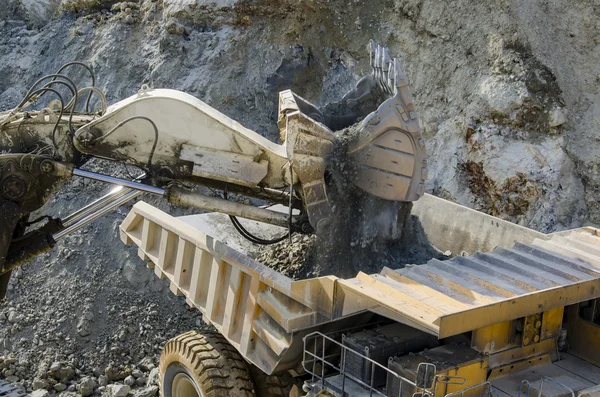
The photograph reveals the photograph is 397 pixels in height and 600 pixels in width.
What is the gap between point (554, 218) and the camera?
8.33 m

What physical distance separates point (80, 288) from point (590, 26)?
6486 millimetres

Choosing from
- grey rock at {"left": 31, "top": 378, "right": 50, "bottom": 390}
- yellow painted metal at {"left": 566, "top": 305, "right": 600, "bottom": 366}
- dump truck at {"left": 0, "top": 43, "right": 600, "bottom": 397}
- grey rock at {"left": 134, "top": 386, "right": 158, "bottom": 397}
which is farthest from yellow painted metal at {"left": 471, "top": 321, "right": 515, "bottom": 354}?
grey rock at {"left": 31, "top": 378, "right": 50, "bottom": 390}

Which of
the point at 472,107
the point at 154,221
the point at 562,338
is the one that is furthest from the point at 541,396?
the point at 472,107

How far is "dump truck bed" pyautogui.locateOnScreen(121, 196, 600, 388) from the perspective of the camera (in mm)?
4199

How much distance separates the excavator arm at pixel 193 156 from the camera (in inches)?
216

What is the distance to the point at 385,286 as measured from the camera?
14.3 ft

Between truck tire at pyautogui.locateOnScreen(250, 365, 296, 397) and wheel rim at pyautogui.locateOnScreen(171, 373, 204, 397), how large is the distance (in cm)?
52

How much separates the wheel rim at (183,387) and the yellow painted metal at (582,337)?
2.65 meters

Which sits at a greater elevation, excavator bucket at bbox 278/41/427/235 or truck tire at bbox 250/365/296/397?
excavator bucket at bbox 278/41/427/235

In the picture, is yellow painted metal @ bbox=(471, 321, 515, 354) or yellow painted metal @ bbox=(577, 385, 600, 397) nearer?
yellow painted metal @ bbox=(577, 385, 600, 397)

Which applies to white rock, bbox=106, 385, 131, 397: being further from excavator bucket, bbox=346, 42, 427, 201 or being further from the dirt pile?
excavator bucket, bbox=346, 42, 427, 201

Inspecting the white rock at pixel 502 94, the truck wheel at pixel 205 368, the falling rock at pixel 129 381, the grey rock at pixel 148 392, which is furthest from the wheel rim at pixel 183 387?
the white rock at pixel 502 94

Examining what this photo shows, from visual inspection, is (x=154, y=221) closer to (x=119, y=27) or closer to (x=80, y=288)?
(x=80, y=288)

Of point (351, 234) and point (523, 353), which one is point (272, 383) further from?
point (523, 353)
